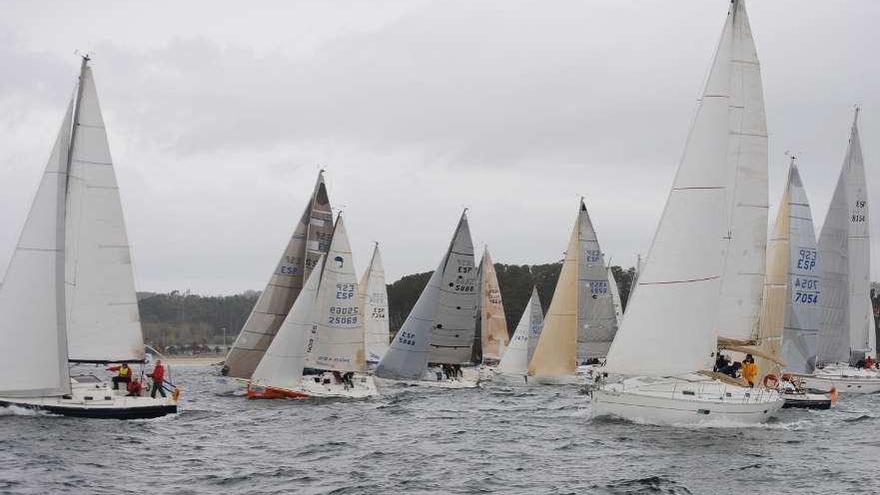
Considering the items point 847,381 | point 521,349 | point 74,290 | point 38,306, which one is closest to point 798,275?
point 847,381

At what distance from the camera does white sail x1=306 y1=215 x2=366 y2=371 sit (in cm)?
3922

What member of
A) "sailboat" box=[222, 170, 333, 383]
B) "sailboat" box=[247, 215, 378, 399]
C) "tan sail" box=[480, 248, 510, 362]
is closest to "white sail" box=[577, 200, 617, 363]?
"tan sail" box=[480, 248, 510, 362]

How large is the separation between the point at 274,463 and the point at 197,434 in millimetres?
5269

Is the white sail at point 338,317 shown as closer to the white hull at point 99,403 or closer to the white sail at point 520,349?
the white hull at point 99,403

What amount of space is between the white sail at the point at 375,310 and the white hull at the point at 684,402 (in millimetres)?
29740

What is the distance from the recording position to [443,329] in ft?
158

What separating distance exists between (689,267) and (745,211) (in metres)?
3.77

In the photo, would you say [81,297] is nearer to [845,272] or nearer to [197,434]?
→ [197,434]

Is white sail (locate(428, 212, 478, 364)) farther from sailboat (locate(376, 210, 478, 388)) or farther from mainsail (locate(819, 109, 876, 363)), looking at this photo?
mainsail (locate(819, 109, 876, 363))

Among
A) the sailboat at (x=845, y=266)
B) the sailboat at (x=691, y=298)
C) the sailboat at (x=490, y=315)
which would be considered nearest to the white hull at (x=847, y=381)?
the sailboat at (x=845, y=266)

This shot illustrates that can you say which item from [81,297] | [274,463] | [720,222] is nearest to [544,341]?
[720,222]

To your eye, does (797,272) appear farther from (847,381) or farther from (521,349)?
(521,349)

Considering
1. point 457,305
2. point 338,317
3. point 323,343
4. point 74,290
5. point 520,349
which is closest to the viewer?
point 74,290

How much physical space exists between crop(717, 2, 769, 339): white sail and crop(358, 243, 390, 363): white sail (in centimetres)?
2826
